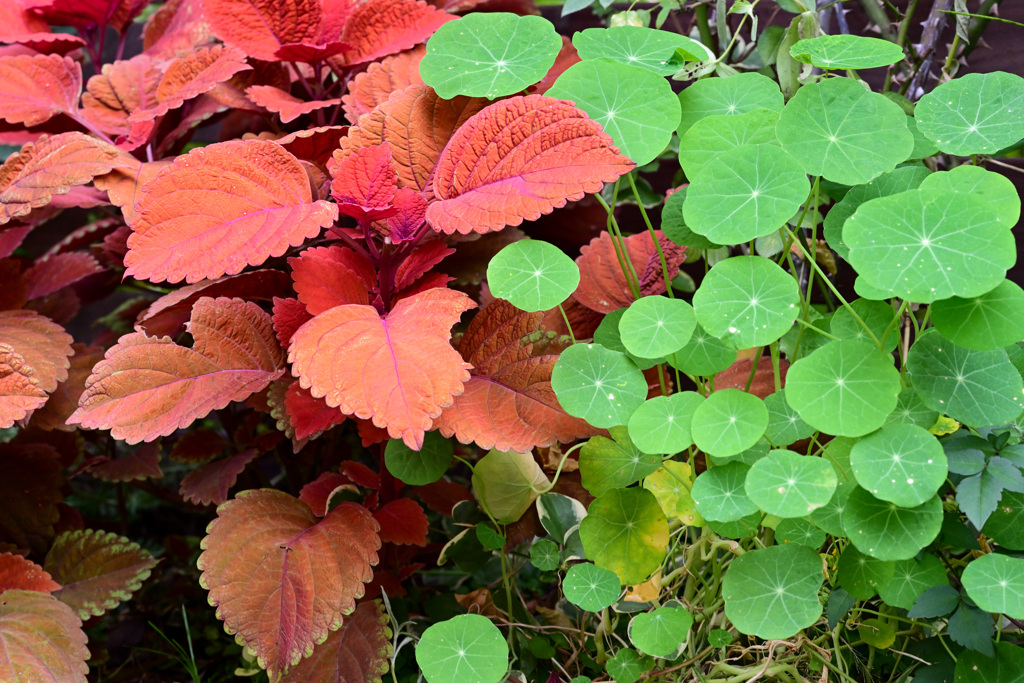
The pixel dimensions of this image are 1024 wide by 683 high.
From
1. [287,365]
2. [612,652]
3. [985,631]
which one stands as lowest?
[612,652]

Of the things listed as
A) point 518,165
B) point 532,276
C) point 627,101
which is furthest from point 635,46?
point 532,276

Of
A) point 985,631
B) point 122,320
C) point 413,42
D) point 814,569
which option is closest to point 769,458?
point 814,569

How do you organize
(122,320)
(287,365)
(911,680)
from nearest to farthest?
(911,680), (287,365), (122,320)

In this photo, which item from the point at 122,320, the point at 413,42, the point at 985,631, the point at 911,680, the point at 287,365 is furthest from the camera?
the point at 122,320

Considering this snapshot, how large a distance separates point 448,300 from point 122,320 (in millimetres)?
799

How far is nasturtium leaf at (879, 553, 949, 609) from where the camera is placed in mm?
719

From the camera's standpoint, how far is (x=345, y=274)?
0.88 m

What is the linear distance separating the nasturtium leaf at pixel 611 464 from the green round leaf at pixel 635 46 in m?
0.43

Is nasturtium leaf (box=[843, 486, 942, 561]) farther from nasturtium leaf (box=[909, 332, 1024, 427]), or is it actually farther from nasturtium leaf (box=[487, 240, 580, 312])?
nasturtium leaf (box=[487, 240, 580, 312])

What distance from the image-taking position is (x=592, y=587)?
2.68 ft

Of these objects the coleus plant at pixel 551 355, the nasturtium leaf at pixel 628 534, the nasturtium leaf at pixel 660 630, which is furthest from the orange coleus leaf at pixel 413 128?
the nasturtium leaf at pixel 660 630

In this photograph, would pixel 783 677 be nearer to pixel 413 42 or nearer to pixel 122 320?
pixel 413 42

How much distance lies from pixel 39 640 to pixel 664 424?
29.7 inches

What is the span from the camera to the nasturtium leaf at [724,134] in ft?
2.72
